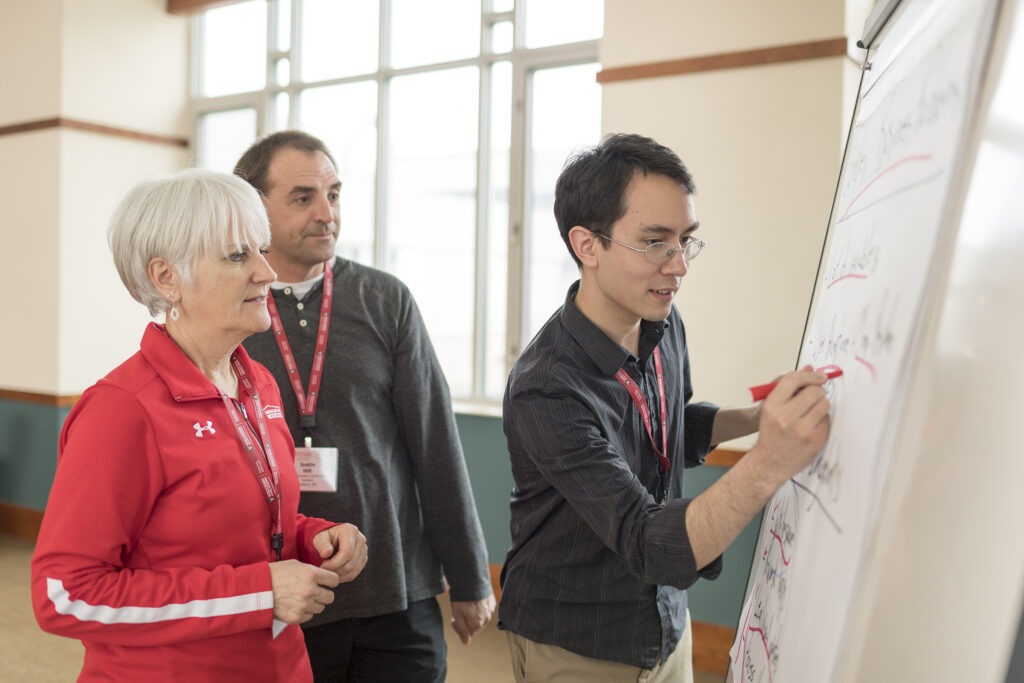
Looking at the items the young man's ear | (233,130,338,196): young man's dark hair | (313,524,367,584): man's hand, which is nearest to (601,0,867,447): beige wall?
(233,130,338,196): young man's dark hair

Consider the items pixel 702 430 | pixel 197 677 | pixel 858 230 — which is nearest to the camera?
pixel 858 230

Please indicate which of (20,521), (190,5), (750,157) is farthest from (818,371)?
(20,521)

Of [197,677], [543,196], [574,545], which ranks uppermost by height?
[543,196]

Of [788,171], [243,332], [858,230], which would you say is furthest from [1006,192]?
[788,171]

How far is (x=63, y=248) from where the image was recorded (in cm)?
575

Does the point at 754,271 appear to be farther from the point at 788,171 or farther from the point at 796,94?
the point at 796,94

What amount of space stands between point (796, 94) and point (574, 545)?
8.84ft

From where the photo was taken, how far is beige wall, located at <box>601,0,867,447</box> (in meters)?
3.52

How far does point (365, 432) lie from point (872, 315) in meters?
1.28

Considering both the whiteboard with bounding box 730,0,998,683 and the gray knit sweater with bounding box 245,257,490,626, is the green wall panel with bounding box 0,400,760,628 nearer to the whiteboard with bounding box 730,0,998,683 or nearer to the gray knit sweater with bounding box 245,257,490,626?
the gray knit sweater with bounding box 245,257,490,626

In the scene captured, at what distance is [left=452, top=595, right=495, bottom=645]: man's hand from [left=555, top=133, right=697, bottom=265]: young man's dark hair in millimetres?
1003

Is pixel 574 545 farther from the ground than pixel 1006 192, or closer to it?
closer to it

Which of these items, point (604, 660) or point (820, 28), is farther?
point (820, 28)

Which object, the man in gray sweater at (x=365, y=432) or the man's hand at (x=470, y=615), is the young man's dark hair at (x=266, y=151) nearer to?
the man in gray sweater at (x=365, y=432)
